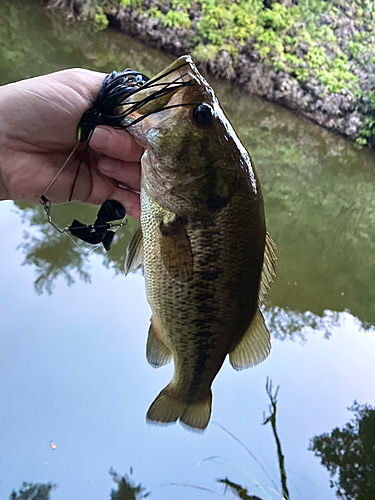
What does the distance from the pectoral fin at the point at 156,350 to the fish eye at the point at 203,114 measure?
27.5 inches

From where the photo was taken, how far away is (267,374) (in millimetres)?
3439

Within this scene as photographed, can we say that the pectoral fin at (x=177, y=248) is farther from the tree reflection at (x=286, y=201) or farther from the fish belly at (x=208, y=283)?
the tree reflection at (x=286, y=201)

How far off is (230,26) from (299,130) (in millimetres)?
3181

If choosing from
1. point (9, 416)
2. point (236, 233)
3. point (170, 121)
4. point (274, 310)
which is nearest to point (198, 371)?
point (236, 233)

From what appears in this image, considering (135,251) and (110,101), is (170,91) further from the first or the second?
(135,251)

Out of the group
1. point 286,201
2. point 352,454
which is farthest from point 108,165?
point 286,201

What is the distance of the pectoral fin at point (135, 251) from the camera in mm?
1229

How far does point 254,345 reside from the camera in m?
1.27

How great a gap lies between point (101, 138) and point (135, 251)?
1.23ft

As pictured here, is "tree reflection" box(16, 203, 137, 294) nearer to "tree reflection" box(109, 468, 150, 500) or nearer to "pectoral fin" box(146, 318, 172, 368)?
"tree reflection" box(109, 468, 150, 500)

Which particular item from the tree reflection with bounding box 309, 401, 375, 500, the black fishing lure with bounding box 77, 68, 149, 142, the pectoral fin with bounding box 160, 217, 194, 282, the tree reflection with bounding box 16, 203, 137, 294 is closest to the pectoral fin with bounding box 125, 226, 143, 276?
the pectoral fin with bounding box 160, 217, 194, 282

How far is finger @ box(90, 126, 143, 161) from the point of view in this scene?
1214 millimetres

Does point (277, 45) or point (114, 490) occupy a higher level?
point (277, 45)

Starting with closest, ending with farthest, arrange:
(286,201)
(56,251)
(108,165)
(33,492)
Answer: (108,165) → (33,492) → (56,251) → (286,201)
